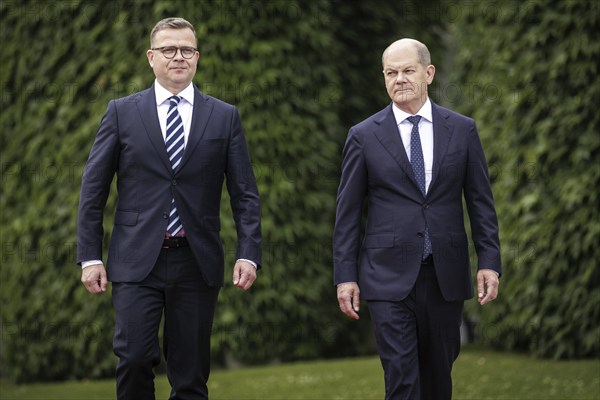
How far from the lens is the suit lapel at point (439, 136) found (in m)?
5.29

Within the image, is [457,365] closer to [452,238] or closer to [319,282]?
[319,282]

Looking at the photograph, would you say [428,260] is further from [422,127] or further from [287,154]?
[287,154]

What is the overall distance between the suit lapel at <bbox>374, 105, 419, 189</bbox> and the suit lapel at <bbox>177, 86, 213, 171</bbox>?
2.85 ft

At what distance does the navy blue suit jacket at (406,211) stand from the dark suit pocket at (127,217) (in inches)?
39.5

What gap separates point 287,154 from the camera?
965 centimetres

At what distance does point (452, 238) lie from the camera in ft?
17.3

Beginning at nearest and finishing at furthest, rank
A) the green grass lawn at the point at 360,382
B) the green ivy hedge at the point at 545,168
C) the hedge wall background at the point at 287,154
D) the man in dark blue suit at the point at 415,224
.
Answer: the man in dark blue suit at the point at 415,224, the green grass lawn at the point at 360,382, the green ivy hedge at the point at 545,168, the hedge wall background at the point at 287,154

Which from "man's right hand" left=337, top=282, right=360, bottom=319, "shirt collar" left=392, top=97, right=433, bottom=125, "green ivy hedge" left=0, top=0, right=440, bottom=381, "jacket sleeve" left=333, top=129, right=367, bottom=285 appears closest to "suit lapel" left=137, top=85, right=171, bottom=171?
"jacket sleeve" left=333, top=129, right=367, bottom=285

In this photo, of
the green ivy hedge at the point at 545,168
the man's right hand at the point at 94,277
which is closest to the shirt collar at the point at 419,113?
the man's right hand at the point at 94,277

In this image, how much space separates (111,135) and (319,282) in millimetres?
4698

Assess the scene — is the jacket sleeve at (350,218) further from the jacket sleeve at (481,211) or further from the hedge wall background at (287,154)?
the hedge wall background at (287,154)

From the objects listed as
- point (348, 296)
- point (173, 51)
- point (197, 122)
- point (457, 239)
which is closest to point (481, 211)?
point (457, 239)

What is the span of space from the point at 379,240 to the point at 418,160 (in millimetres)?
441

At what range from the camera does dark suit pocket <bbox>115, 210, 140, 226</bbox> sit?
5.33m
